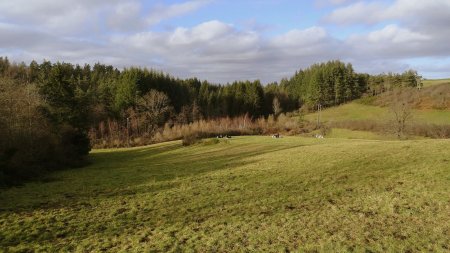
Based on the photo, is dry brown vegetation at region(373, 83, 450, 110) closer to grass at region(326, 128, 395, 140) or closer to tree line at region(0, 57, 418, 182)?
grass at region(326, 128, 395, 140)

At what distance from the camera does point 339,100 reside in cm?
13250

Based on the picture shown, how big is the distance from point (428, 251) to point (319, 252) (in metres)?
2.99

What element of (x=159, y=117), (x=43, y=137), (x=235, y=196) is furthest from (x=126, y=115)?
(x=235, y=196)

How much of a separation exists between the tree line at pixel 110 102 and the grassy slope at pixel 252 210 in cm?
1171

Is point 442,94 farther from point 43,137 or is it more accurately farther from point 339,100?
point 43,137

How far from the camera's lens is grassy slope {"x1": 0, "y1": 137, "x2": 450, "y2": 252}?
11.4m

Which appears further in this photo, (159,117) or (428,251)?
(159,117)

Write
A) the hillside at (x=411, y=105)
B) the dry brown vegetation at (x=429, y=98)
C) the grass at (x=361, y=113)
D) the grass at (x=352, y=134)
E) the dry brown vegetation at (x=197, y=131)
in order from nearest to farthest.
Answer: the grass at (x=352, y=134) < the dry brown vegetation at (x=197, y=131) < the grass at (x=361, y=113) < the hillside at (x=411, y=105) < the dry brown vegetation at (x=429, y=98)

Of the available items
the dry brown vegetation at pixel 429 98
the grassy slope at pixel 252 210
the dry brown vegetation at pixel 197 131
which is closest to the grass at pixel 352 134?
the dry brown vegetation at pixel 197 131

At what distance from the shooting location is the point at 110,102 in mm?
A: 105375

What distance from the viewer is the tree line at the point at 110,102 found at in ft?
123

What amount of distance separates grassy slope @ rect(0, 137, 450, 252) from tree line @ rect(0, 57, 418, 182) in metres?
11.7

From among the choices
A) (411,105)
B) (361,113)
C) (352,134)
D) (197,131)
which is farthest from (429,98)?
(197,131)

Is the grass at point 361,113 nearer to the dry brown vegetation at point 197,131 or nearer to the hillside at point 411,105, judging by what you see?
the hillside at point 411,105
